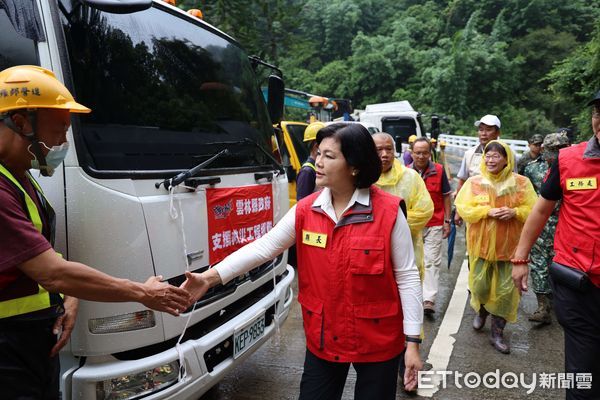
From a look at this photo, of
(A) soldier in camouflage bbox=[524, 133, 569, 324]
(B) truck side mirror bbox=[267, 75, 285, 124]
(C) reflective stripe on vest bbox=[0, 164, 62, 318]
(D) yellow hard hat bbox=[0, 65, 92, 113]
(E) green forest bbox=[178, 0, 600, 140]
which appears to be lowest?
(A) soldier in camouflage bbox=[524, 133, 569, 324]

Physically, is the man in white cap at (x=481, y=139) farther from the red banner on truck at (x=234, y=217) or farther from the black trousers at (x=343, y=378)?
the black trousers at (x=343, y=378)

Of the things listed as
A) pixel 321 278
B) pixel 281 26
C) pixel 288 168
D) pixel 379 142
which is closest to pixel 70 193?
pixel 321 278

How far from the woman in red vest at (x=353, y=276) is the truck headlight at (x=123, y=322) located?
0.33 m

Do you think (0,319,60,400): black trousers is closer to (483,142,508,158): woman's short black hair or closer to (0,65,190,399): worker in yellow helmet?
(0,65,190,399): worker in yellow helmet

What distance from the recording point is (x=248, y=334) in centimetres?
256

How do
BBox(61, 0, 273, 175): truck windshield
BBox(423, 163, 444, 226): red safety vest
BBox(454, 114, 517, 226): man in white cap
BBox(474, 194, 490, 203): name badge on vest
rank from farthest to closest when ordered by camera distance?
BBox(454, 114, 517, 226): man in white cap < BBox(423, 163, 444, 226): red safety vest < BBox(474, 194, 490, 203): name badge on vest < BBox(61, 0, 273, 175): truck windshield

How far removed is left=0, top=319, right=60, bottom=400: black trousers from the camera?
1.51 m

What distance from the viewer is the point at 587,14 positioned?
120ft

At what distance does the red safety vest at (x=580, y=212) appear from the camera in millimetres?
2170

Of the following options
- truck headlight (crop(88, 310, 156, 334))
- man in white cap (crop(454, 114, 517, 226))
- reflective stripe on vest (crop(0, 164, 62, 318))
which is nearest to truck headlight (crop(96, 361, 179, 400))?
truck headlight (crop(88, 310, 156, 334))

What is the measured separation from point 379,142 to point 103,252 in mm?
2101

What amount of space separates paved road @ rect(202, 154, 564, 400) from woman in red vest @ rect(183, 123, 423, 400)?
1.30 m

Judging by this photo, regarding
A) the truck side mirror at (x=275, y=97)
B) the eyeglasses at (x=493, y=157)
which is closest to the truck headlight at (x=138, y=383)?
the truck side mirror at (x=275, y=97)

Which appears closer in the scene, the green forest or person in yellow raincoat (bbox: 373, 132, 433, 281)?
person in yellow raincoat (bbox: 373, 132, 433, 281)
